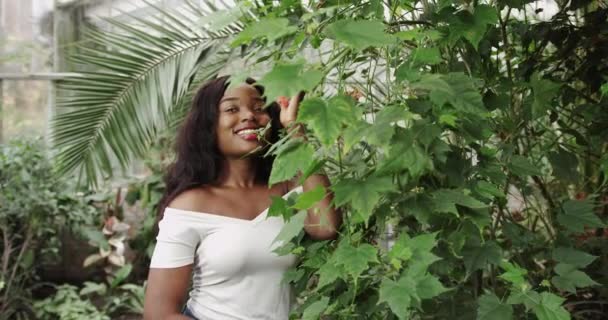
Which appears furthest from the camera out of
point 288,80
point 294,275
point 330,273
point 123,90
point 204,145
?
point 123,90

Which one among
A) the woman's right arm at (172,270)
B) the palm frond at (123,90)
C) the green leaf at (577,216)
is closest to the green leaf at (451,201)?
the green leaf at (577,216)

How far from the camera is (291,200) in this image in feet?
5.09

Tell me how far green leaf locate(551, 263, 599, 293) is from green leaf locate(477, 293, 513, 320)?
0.66 feet

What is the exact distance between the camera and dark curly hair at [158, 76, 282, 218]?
2.12m

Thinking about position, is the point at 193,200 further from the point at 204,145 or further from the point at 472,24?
the point at 472,24

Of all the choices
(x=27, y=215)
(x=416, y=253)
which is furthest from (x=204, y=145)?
(x=27, y=215)

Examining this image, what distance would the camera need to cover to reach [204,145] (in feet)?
7.05

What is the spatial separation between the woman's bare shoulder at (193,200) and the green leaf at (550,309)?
101cm

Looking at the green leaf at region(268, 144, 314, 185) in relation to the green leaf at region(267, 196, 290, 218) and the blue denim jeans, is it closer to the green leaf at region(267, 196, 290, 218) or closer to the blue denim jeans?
the green leaf at region(267, 196, 290, 218)

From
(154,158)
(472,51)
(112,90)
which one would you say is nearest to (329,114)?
(472,51)

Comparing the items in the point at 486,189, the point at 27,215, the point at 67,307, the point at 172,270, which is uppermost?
the point at 486,189

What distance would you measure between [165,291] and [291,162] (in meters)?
0.97

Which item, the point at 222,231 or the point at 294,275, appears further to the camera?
the point at 222,231

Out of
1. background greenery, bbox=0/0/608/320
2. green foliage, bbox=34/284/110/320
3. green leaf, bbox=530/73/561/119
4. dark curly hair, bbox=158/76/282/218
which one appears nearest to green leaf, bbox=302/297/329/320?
background greenery, bbox=0/0/608/320
